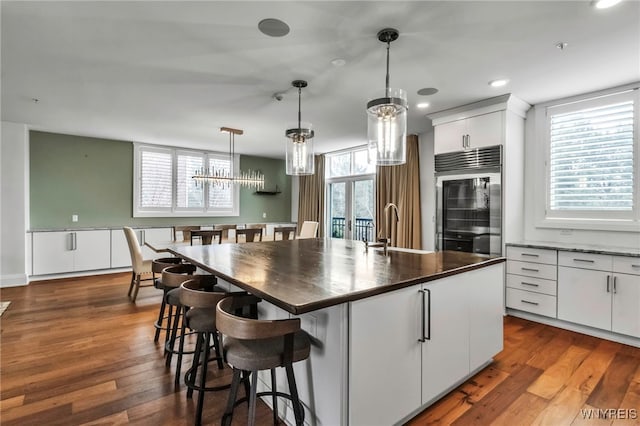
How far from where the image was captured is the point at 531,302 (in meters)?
3.62

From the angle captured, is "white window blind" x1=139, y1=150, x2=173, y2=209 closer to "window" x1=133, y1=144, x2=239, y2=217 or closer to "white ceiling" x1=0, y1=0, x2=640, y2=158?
"window" x1=133, y1=144, x2=239, y2=217

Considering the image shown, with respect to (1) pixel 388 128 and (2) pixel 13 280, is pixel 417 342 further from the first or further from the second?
(2) pixel 13 280

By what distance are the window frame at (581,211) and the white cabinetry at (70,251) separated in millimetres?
7070

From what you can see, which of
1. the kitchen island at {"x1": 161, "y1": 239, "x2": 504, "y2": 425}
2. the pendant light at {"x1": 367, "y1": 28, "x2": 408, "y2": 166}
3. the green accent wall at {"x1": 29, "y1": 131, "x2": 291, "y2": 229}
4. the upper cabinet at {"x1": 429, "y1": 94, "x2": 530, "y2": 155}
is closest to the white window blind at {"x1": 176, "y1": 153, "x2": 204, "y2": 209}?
the green accent wall at {"x1": 29, "y1": 131, "x2": 291, "y2": 229}

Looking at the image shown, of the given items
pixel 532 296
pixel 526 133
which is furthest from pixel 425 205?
pixel 532 296

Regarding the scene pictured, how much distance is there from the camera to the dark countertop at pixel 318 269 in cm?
145

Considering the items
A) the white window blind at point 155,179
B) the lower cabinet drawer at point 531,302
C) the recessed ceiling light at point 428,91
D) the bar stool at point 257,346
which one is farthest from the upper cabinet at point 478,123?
the white window blind at point 155,179

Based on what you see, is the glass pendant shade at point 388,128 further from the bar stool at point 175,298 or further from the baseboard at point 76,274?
the baseboard at point 76,274

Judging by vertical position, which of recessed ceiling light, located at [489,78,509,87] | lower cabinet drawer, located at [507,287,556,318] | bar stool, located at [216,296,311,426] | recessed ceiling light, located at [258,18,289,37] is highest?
recessed ceiling light, located at [489,78,509,87]

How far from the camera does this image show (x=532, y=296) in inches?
142

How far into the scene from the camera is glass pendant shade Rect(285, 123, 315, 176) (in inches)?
116

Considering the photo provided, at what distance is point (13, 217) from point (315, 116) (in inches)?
200

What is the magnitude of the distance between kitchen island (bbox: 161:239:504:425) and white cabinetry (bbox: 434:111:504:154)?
2036 mm

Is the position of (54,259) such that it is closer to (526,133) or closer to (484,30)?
(484,30)
